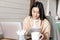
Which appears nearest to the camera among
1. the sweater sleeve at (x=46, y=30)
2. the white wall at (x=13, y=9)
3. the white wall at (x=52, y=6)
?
the sweater sleeve at (x=46, y=30)

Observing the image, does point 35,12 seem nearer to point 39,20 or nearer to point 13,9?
point 39,20

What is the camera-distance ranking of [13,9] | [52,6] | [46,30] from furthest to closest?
[52,6]
[13,9]
[46,30]

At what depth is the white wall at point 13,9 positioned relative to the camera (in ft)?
8.79

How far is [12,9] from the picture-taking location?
2896 mm

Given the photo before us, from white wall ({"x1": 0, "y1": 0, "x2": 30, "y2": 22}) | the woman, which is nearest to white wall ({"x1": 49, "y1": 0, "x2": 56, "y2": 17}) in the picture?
white wall ({"x1": 0, "y1": 0, "x2": 30, "y2": 22})

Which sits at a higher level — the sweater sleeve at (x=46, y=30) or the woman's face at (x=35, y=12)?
the woman's face at (x=35, y=12)

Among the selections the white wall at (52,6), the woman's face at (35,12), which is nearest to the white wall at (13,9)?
the white wall at (52,6)

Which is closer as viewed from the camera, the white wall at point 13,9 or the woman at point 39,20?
the woman at point 39,20

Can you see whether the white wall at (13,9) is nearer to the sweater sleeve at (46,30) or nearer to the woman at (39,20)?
the woman at (39,20)

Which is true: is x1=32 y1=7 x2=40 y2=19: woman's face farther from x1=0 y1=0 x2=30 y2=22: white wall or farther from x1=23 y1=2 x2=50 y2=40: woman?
x1=0 y1=0 x2=30 y2=22: white wall

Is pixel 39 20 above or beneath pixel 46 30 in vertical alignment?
above

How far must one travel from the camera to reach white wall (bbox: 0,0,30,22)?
268cm

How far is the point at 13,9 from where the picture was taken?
2.92 m

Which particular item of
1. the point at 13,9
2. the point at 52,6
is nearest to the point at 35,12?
the point at 13,9
